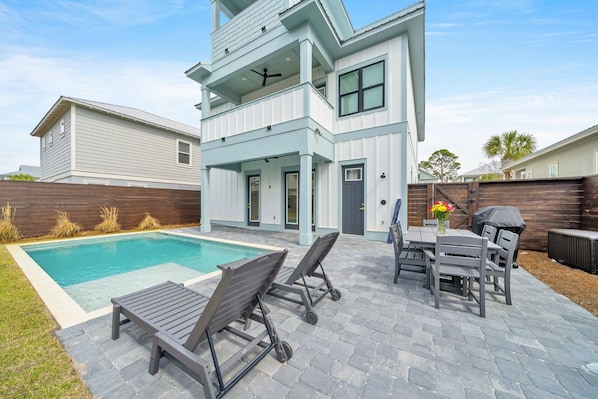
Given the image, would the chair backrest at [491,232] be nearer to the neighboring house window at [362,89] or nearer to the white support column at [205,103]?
the neighboring house window at [362,89]

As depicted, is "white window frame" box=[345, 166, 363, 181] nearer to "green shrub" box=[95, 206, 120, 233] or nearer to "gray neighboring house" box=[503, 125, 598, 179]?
"gray neighboring house" box=[503, 125, 598, 179]

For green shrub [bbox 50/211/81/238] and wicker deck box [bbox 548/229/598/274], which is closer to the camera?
wicker deck box [bbox 548/229/598/274]

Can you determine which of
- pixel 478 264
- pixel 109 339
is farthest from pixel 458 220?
pixel 109 339

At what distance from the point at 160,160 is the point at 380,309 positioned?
49.1ft

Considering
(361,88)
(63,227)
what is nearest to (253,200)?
(361,88)

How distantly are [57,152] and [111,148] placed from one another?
11.5 ft

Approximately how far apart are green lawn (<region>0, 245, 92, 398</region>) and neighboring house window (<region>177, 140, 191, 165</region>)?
1287cm

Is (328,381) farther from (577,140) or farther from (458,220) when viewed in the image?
(577,140)

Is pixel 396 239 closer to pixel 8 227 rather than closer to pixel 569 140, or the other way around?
→ pixel 8 227

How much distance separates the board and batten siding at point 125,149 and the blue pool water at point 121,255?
17.8 ft

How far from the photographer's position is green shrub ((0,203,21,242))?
23.4ft

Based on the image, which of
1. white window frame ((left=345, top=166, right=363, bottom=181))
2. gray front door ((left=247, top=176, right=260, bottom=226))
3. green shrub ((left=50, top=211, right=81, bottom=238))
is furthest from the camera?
gray front door ((left=247, top=176, right=260, bottom=226))

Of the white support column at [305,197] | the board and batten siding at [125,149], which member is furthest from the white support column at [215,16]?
the board and batten siding at [125,149]

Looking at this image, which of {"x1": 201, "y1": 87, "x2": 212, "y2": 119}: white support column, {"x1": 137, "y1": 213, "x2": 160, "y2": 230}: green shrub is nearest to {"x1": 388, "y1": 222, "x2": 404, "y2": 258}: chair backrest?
{"x1": 201, "y1": 87, "x2": 212, "y2": 119}: white support column
